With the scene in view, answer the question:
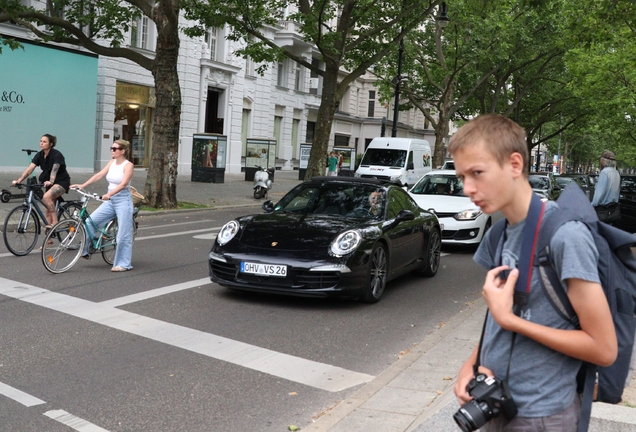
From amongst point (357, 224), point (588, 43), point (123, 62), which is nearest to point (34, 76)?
point (123, 62)

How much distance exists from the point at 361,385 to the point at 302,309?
8.71 ft

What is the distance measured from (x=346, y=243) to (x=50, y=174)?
5740mm

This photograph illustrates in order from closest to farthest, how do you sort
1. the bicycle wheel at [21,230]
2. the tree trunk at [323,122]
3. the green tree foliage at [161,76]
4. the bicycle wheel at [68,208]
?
the bicycle wheel at [21,230], the bicycle wheel at [68,208], the green tree foliage at [161,76], the tree trunk at [323,122]

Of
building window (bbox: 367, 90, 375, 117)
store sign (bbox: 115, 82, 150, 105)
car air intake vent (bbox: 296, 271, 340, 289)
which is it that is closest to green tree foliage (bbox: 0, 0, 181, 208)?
store sign (bbox: 115, 82, 150, 105)

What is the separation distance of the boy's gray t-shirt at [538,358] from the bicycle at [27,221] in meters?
9.32

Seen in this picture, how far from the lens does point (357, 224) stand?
27.9ft

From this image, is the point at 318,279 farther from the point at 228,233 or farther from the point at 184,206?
the point at 184,206

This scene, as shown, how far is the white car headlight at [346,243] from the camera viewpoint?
7.92 metres

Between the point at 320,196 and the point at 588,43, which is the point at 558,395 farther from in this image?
the point at 588,43

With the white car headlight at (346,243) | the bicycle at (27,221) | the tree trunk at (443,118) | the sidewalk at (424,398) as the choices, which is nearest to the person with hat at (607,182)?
the sidewalk at (424,398)

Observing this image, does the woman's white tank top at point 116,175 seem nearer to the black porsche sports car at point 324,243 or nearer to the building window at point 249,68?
the black porsche sports car at point 324,243

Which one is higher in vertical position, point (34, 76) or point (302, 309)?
point (34, 76)

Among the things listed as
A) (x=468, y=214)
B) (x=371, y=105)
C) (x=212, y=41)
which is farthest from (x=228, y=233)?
(x=371, y=105)

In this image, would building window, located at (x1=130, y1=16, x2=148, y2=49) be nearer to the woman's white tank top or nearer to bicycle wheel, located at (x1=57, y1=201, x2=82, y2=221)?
bicycle wheel, located at (x1=57, y1=201, x2=82, y2=221)
